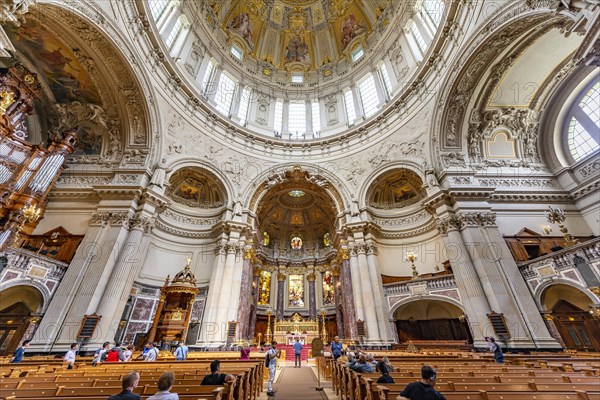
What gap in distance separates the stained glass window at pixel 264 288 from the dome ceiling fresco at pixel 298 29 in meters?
21.0

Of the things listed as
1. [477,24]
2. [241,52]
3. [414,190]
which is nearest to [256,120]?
[241,52]

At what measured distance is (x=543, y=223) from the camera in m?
12.5

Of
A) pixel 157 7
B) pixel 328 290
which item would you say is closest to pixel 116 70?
pixel 157 7

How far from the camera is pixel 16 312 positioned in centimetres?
994

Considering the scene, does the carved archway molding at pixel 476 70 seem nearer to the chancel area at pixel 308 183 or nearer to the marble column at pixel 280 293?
the chancel area at pixel 308 183

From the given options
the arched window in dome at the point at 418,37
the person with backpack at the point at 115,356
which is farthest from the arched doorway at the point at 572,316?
the person with backpack at the point at 115,356

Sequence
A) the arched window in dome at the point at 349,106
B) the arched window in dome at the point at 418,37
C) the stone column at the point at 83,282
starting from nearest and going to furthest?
the stone column at the point at 83,282 → the arched window in dome at the point at 418,37 → the arched window in dome at the point at 349,106

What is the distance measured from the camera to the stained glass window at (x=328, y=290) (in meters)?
20.9

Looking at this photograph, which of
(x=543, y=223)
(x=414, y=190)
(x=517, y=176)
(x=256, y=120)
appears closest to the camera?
(x=543, y=223)

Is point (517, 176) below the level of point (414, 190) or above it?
below

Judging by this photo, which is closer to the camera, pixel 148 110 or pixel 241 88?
pixel 148 110

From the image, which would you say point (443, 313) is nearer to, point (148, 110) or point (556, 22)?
point (556, 22)

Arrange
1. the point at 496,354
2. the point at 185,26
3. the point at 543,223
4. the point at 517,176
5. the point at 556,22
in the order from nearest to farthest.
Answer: the point at 496,354, the point at 556,22, the point at 543,223, the point at 517,176, the point at 185,26

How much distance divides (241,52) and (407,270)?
2403 centimetres
